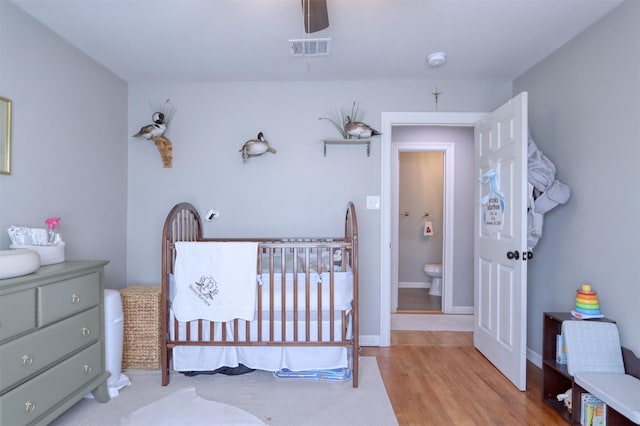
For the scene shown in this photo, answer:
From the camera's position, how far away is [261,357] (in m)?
2.11

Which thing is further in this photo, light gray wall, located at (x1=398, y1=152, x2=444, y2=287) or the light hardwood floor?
light gray wall, located at (x1=398, y1=152, x2=444, y2=287)

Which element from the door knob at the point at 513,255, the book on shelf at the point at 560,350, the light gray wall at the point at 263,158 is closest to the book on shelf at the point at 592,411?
the book on shelf at the point at 560,350

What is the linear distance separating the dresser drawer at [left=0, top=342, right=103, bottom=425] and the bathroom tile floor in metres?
2.98

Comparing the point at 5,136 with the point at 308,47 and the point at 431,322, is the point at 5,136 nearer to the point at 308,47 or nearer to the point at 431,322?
the point at 308,47

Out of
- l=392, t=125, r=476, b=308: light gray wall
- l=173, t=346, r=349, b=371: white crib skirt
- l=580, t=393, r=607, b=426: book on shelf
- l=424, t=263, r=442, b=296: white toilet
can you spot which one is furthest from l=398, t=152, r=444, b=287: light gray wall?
l=580, t=393, r=607, b=426: book on shelf

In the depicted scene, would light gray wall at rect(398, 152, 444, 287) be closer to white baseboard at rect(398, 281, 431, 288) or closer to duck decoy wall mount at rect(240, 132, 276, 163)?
white baseboard at rect(398, 281, 431, 288)

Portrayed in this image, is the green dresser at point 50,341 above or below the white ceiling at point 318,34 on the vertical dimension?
below

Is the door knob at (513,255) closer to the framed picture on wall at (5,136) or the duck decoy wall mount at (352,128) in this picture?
the duck decoy wall mount at (352,128)

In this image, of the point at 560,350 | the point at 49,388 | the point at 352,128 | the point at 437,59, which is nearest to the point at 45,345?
the point at 49,388

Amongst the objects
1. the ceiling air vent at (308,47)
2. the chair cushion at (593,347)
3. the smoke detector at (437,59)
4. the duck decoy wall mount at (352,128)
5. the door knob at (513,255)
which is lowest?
the chair cushion at (593,347)

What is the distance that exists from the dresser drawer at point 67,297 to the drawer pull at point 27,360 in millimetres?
133

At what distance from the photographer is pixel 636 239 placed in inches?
63.2

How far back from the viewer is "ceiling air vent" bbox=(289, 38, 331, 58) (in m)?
2.02

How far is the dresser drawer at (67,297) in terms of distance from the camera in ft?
4.84
